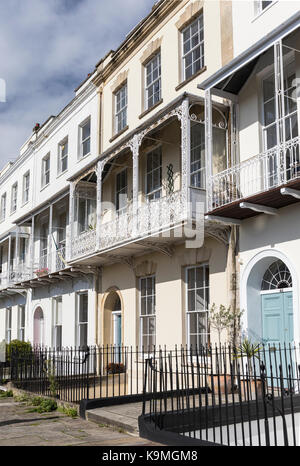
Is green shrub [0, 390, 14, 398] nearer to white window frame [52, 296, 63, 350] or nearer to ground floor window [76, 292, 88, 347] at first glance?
ground floor window [76, 292, 88, 347]

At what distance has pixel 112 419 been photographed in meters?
8.53

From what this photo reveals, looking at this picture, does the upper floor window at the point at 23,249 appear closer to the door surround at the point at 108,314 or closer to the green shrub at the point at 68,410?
the door surround at the point at 108,314

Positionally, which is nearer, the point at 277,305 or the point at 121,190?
the point at 277,305

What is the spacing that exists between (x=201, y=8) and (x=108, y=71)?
5520mm

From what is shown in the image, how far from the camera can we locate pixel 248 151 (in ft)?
39.0

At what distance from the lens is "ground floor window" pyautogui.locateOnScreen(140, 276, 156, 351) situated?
15.1m

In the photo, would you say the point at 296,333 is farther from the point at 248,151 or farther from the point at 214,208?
the point at 248,151

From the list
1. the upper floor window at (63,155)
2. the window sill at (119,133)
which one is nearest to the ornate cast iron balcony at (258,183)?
the window sill at (119,133)

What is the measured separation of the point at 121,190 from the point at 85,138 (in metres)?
4.36

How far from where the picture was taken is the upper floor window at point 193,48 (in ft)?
45.8

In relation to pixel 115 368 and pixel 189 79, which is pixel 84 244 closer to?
pixel 115 368

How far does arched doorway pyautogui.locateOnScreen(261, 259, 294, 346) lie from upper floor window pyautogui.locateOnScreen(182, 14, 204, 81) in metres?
6.00

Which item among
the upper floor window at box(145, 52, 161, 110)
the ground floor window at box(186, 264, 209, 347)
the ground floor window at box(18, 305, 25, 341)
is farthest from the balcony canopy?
the ground floor window at box(18, 305, 25, 341)

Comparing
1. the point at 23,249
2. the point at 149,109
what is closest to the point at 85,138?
the point at 149,109
